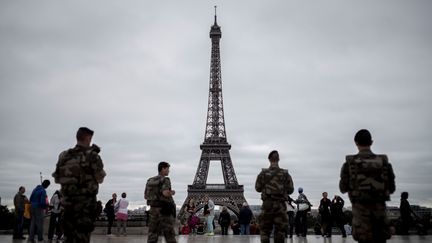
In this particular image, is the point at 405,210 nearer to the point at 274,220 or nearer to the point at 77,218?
the point at 274,220

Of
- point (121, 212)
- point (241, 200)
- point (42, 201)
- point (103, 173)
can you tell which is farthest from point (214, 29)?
point (103, 173)

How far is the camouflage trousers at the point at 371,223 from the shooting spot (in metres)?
6.24

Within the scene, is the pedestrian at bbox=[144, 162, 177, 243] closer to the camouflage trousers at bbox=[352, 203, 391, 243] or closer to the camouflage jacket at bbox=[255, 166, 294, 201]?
the camouflage jacket at bbox=[255, 166, 294, 201]

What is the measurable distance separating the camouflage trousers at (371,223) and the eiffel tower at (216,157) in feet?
182

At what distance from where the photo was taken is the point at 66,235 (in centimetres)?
663

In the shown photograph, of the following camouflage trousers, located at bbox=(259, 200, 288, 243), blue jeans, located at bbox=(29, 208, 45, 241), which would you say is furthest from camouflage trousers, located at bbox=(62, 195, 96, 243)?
blue jeans, located at bbox=(29, 208, 45, 241)

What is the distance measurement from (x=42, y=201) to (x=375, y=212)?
383 inches

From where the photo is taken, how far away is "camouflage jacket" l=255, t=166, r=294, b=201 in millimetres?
8445

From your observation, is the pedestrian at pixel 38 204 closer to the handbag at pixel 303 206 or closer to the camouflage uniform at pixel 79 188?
the camouflage uniform at pixel 79 188

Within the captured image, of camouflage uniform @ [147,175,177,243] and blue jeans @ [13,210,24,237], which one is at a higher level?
camouflage uniform @ [147,175,177,243]

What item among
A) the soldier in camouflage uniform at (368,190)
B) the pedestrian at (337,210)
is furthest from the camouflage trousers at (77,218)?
the pedestrian at (337,210)

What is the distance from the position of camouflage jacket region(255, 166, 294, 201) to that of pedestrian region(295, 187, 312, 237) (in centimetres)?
909

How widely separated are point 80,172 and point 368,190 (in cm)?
464

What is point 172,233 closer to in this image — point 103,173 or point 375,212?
point 103,173
